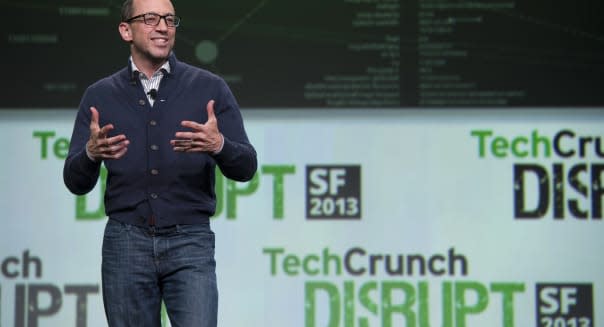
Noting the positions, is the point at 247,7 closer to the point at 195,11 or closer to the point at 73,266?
the point at 195,11

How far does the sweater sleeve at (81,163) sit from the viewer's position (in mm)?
2613

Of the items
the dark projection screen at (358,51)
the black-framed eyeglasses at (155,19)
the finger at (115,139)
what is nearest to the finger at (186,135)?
the finger at (115,139)

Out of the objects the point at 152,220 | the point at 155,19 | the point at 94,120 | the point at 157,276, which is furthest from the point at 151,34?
the point at 157,276

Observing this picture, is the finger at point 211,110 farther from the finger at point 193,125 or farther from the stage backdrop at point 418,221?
the stage backdrop at point 418,221

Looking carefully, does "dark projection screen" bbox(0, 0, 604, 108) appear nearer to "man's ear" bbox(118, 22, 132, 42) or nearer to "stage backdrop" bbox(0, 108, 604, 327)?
"stage backdrop" bbox(0, 108, 604, 327)

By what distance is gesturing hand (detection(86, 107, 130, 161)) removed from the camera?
97.8 inches

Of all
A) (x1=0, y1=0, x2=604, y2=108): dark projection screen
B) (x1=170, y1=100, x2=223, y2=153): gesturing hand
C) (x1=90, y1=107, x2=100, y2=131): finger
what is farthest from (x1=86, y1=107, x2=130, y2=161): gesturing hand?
(x1=0, y1=0, x2=604, y2=108): dark projection screen

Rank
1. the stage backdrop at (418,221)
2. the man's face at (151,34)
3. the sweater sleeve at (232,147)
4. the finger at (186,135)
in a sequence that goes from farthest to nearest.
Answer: the stage backdrop at (418,221) < the man's face at (151,34) < the sweater sleeve at (232,147) < the finger at (186,135)

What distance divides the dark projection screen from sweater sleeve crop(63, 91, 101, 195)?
1.88 m

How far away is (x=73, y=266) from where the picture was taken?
464 cm

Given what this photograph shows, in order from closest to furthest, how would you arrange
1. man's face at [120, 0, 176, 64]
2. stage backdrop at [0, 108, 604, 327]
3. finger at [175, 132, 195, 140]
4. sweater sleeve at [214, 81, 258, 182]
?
finger at [175, 132, 195, 140]
sweater sleeve at [214, 81, 258, 182]
man's face at [120, 0, 176, 64]
stage backdrop at [0, 108, 604, 327]

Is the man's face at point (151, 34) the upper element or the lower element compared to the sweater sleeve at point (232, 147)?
upper

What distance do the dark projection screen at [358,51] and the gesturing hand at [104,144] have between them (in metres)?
2.08

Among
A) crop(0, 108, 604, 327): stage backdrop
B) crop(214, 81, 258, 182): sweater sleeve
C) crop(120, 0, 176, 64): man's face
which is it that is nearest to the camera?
crop(214, 81, 258, 182): sweater sleeve
